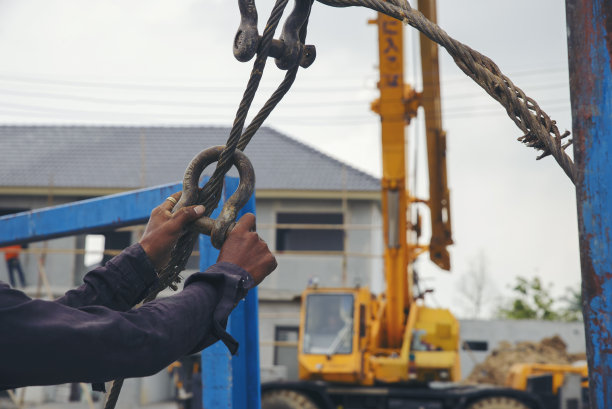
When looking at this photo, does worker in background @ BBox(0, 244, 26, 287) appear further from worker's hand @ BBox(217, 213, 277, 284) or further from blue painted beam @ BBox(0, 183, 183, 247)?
worker's hand @ BBox(217, 213, 277, 284)

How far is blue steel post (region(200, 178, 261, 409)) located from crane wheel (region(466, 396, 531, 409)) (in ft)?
30.1

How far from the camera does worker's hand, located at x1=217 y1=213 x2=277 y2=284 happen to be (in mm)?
1862

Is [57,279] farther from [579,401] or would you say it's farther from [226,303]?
[226,303]

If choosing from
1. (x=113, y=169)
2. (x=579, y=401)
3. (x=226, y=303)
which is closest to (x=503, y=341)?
(x=579, y=401)

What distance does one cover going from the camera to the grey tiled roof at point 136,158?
18.8 m

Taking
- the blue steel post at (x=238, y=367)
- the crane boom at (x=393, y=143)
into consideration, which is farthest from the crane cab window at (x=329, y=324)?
the blue steel post at (x=238, y=367)

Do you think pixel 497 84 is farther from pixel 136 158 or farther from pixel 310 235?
pixel 136 158

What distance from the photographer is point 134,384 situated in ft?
51.7

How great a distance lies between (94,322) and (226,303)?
1.05ft

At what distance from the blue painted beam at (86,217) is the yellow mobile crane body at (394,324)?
21.6ft

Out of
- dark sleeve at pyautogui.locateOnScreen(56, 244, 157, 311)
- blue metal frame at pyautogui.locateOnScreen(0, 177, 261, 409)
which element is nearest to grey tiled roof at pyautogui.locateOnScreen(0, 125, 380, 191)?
blue metal frame at pyautogui.locateOnScreen(0, 177, 261, 409)

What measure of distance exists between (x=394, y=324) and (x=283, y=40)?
31.3 feet

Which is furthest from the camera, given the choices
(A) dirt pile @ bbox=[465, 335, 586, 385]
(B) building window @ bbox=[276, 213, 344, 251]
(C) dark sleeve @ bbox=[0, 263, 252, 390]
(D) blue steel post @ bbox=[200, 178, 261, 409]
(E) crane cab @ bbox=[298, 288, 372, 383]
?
(B) building window @ bbox=[276, 213, 344, 251]

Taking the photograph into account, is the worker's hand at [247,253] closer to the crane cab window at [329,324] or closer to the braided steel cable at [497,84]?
the braided steel cable at [497,84]
